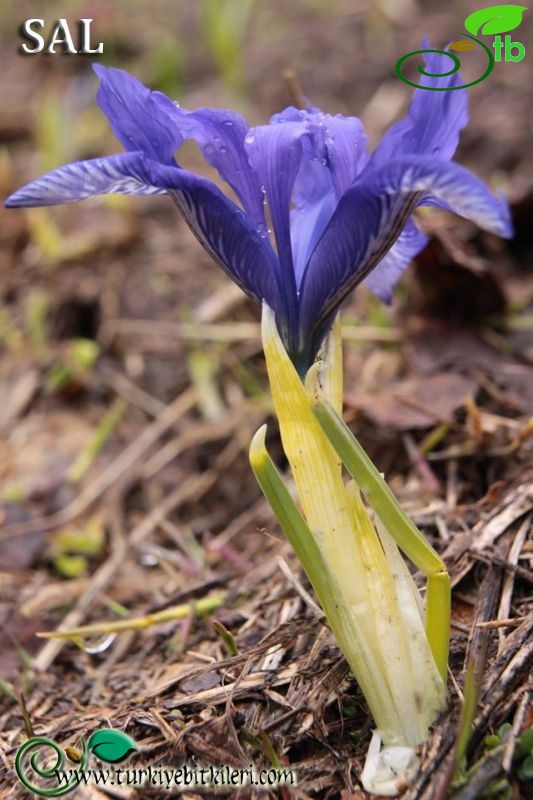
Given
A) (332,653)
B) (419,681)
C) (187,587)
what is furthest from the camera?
(187,587)

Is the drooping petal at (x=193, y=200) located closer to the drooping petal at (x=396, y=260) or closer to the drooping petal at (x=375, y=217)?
the drooping petal at (x=375, y=217)

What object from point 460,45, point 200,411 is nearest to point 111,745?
point 460,45

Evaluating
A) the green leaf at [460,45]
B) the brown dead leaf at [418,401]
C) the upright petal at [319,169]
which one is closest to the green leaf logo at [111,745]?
the upright petal at [319,169]

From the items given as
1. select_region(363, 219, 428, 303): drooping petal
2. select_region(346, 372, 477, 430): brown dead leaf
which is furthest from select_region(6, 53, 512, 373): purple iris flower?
select_region(346, 372, 477, 430): brown dead leaf

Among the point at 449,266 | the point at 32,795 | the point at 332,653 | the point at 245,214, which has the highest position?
the point at 245,214

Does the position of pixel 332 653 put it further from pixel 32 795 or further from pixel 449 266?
pixel 449 266

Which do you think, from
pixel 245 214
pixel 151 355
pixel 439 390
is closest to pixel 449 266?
pixel 439 390

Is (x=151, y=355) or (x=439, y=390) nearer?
(x=439, y=390)
